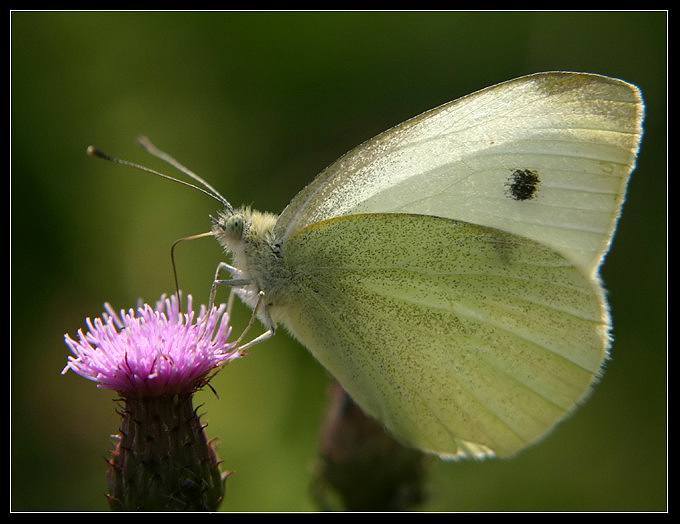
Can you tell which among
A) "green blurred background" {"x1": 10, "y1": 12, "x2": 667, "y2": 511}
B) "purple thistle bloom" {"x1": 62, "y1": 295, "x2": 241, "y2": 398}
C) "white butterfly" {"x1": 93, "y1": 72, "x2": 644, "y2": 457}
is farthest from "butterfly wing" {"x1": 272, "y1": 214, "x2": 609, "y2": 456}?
"green blurred background" {"x1": 10, "y1": 12, "x2": 667, "y2": 511}

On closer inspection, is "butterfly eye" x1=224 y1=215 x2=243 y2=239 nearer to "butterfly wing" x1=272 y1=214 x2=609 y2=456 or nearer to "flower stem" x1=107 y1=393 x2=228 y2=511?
"butterfly wing" x1=272 y1=214 x2=609 y2=456

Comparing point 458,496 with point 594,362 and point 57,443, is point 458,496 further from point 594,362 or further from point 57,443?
point 57,443

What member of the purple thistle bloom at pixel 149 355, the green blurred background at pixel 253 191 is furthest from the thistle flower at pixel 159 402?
the green blurred background at pixel 253 191

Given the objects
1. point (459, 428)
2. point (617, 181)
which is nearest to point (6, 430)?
point (459, 428)

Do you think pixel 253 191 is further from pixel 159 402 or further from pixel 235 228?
pixel 159 402

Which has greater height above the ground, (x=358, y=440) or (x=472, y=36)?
(x=472, y=36)

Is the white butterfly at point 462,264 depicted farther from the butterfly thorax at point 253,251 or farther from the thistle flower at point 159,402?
the thistle flower at point 159,402

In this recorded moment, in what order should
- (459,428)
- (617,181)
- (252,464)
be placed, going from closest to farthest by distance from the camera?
(617,181)
(459,428)
(252,464)
